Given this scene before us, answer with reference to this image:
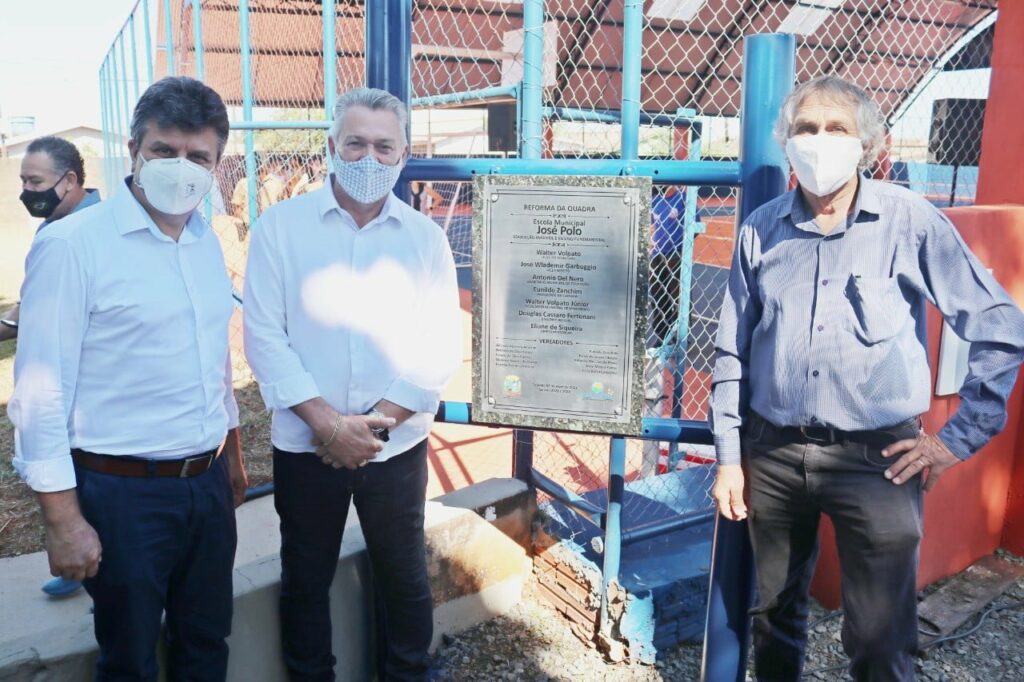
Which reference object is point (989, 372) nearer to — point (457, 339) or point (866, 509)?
point (866, 509)

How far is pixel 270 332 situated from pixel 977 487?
3.19 m

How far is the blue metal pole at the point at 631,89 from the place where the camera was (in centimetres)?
253

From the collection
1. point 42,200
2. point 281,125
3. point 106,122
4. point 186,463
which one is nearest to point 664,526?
point 186,463

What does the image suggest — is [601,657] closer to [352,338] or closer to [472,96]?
[352,338]

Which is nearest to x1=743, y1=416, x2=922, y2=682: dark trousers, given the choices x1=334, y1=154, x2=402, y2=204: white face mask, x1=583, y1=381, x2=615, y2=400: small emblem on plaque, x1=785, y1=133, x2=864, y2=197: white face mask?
x1=583, y1=381, x2=615, y2=400: small emblem on plaque

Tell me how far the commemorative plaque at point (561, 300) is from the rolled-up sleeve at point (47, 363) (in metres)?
1.10

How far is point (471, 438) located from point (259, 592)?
3099mm

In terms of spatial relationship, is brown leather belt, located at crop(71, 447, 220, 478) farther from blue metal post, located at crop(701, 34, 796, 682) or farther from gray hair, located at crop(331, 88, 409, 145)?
blue metal post, located at crop(701, 34, 796, 682)

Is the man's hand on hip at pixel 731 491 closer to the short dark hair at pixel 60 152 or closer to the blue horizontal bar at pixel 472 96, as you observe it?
the blue horizontal bar at pixel 472 96

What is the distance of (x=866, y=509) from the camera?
197cm

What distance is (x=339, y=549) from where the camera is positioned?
2432 mm

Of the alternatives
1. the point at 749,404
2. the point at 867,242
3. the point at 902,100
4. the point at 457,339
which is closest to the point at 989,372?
the point at 867,242

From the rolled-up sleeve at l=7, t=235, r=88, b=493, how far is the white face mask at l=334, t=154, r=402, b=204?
2.25 feet

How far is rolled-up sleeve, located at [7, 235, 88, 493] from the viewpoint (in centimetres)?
173
